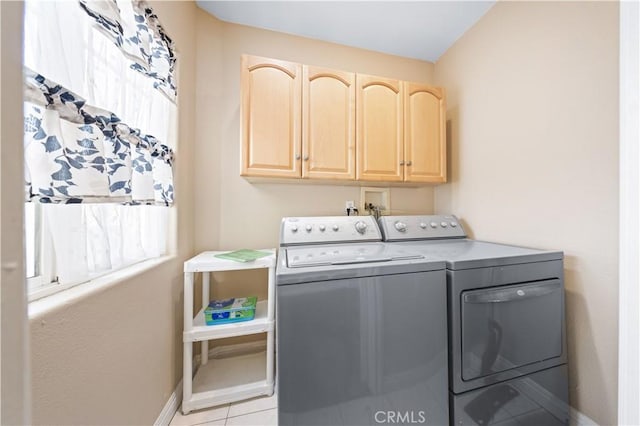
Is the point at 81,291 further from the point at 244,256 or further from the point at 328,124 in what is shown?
the point at 328,124

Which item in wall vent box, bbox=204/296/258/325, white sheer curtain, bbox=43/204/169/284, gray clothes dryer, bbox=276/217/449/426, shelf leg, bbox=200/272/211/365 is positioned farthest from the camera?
shelf leg, bbox=200/272/211/365

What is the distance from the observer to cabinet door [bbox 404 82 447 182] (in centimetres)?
178

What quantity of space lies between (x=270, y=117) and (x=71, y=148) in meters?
1.03

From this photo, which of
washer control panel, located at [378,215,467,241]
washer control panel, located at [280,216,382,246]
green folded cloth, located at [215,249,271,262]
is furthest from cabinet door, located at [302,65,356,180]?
green folded cloth, located at [215,249,271,262]

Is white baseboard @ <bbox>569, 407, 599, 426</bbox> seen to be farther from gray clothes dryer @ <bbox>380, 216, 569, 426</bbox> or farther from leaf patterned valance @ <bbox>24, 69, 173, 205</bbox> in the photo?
leaf patterned valance @ <bbox>24, 69, 173, 205</bbox>

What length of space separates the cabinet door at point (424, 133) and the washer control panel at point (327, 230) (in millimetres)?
532

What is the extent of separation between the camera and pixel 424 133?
181 centimetres

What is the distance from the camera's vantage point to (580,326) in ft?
3.92

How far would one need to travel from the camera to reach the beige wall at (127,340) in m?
0.63

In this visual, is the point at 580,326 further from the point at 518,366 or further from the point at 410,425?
the point at 410,425
